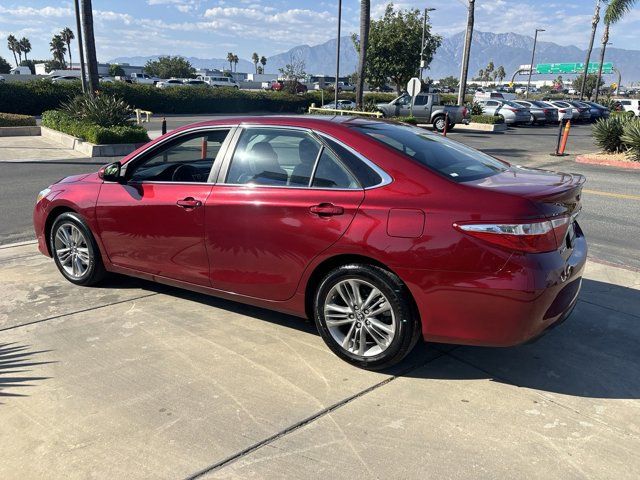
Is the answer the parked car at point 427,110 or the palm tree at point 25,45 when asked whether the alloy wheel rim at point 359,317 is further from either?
the palm tree at point 25,45

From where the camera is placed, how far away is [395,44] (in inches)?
1618

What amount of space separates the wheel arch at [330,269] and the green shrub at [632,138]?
1474 centimetres

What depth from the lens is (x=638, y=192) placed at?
436 inches

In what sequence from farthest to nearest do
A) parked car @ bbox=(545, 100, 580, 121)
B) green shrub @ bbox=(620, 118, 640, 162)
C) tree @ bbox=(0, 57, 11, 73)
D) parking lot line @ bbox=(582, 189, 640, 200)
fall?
tree @ bbox=(0, 57, 11, 73), parked car @ bbox=(545, 100, 580, 121), green shrub @ bbox=(620, 118, 640, 162), parking lot line @ bbox=(582, 189, 640, 200)

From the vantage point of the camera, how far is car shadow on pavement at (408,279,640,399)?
348cm

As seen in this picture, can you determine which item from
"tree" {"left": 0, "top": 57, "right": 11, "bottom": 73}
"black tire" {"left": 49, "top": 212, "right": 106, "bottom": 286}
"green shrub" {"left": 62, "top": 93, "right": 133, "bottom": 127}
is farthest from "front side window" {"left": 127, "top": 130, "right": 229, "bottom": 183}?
"tree" {"left": 0, "top": 57, "right": 11, "bottom": 73}

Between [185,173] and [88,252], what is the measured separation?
4.02 feet

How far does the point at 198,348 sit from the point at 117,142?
13793mm

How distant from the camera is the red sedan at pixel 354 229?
3.11 meters

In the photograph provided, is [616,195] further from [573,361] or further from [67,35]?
[67,35]

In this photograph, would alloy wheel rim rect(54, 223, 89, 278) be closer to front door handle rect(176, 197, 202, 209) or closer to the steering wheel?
the steering wheel

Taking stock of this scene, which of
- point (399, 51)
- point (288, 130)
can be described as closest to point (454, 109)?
point (399, 51)

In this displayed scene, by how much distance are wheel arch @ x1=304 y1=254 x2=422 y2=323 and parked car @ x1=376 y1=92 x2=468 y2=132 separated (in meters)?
24.9

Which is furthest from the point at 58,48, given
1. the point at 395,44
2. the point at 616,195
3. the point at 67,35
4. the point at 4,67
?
the point at 616,195
